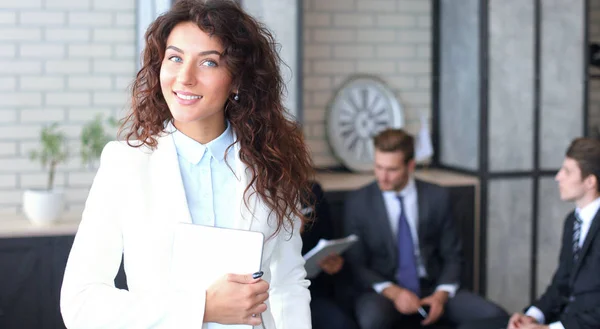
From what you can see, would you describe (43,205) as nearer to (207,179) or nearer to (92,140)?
(92,140)

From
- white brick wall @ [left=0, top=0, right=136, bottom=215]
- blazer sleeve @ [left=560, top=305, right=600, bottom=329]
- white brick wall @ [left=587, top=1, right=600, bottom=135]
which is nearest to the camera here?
blazer sleeve @ [left=560, top=305, right=600, bottom=329]

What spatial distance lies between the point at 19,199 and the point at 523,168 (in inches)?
115

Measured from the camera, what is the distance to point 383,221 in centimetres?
400

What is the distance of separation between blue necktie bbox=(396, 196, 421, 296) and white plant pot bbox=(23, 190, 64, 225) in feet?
5.50

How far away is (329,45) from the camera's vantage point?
4918 mm

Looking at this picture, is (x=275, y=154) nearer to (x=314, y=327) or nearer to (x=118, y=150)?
(x=118, y=150)

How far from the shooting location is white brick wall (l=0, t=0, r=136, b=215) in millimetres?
4195

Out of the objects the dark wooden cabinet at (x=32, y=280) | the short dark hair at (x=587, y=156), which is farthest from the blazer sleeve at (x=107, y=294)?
the short dark hair at (x=587, y=156)

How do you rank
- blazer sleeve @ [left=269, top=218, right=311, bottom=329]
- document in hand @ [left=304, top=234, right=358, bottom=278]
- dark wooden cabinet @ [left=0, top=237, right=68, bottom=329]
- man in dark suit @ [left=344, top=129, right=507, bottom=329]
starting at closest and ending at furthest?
blazer sleeve @ [left=269, top=218, right=311, bottom=329] → document in hand @ [left=304, top=234, right=358, bottom=278] → dark wooden cabinet @ [left=0, top=237, right=68, bottom=329] → man in dark suit @ [left=344, top=129, right=507, bottom=329]

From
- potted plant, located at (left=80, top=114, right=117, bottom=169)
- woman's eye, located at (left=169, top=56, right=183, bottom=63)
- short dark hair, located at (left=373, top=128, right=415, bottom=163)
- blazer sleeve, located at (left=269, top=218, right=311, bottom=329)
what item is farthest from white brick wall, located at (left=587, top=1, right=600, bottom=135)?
woman's eye, located at (left=169, top=56, right=183, bottom=63)

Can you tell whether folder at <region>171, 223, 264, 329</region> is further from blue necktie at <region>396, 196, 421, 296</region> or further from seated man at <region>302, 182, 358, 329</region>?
blue necktie at <region>396, 196, 421, 296</region>

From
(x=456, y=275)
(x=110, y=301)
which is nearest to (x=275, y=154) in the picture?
(x=110, y=301)

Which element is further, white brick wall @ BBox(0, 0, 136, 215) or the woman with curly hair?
white brick wall @ BBox(0, 0, 136, 215)

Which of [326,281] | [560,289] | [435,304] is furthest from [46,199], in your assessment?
[560,289]
